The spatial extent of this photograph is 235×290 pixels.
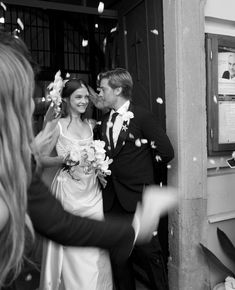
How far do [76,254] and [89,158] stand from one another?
85 cm

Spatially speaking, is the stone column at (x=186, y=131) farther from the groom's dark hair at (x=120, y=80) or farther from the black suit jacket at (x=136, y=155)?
the groom's dark hair at (x=120, y=80)

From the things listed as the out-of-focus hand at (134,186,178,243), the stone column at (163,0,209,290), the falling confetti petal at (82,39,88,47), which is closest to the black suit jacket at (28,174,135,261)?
the out-of-focus hand at (134,186,178,243)

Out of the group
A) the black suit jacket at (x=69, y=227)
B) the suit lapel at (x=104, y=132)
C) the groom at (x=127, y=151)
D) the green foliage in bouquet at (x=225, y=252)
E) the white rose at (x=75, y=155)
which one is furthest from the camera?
the green foliage in bouquet at (x=225, y=252)

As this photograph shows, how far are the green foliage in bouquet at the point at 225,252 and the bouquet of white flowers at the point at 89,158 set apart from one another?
1.22m

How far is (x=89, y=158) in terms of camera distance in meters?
3.51

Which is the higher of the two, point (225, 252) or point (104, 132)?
point (104, 132)

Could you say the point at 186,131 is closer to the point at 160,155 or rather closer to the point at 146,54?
the point at 160,155

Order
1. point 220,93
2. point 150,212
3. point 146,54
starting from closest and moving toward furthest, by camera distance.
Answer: point 150,212, point 220,93, point 146,54

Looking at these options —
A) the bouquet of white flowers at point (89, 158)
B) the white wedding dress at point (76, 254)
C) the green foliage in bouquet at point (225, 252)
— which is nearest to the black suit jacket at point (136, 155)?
the bouquet of white flowers at point (89, 158)

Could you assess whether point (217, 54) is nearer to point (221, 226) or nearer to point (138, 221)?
point (221, 226)

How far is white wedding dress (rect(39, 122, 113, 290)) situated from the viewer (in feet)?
12.0

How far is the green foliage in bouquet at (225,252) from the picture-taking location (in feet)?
12.7

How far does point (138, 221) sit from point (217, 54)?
2685 millimetres

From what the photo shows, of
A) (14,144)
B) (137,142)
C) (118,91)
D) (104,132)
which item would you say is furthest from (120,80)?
(14,144)
